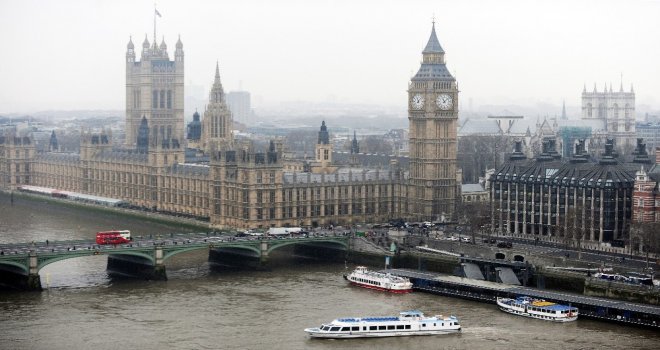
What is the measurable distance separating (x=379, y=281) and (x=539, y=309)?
9003 millimetres

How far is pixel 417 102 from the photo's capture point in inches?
3137

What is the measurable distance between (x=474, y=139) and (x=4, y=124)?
88241 millimetres

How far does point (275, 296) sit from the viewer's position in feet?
184

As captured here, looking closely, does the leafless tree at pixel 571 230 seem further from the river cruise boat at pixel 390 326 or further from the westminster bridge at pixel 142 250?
the river cruise boat at pixel 390 326

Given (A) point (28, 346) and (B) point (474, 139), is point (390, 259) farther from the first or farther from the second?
(B) point (474, 139)

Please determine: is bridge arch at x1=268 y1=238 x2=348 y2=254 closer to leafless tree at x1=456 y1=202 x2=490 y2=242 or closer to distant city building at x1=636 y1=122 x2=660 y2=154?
leafless tree at x1=456 y1=202 x2=490 y2=242

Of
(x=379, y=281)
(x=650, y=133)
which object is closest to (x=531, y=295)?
(x=379, y=281)

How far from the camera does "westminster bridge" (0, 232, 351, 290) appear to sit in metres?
57.0

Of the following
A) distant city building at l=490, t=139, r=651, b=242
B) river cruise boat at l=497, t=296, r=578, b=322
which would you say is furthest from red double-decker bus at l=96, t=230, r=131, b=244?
distant city building at l=490, t=139, r=651, b=242

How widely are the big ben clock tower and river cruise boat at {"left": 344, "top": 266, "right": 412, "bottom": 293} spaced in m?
20.1

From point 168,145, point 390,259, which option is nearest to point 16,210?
point 168,145

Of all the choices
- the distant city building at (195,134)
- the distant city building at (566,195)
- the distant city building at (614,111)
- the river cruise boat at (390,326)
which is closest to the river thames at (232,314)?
the river cruise boat at (390,326)

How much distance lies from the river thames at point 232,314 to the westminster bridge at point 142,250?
3.32 feet

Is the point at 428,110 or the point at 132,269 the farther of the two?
the point at 428,110
